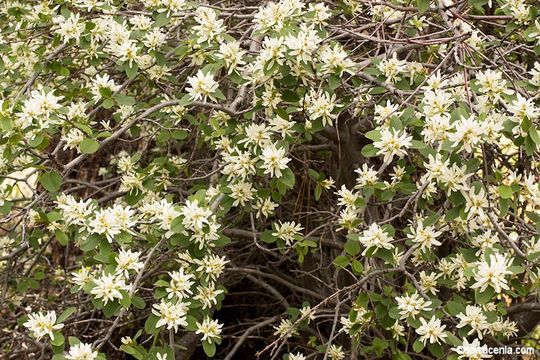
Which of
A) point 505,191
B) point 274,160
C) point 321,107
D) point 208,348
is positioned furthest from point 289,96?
point 208,348

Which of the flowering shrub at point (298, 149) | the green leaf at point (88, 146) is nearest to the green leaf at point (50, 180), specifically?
the flowering shrub at point (298, 149)

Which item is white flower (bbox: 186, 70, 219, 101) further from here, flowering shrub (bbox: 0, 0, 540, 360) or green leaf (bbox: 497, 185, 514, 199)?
green leaf (bbox: 497, 185, 514, 199)

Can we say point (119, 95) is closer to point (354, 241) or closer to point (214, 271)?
point (214, 271)

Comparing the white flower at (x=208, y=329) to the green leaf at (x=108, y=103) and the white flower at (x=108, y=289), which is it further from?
the green leaf at (x=108, y=103)

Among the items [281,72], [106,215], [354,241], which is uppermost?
[281,72]

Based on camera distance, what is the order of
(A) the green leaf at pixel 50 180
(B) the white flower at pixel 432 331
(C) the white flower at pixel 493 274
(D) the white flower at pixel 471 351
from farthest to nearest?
(A) the green leaf at pixel 50 180 < (B) the white flower at pixel 432 331 < (D) the white flower at pixel 471 351 < (C) the white flower at pixel 493 274

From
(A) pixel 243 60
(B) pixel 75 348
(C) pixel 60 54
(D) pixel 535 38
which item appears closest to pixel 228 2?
(C) pixel 60 54
